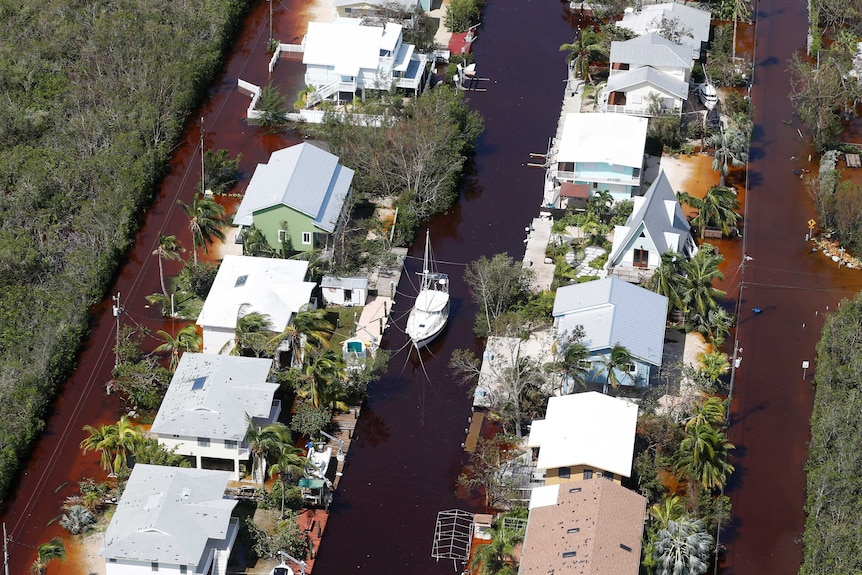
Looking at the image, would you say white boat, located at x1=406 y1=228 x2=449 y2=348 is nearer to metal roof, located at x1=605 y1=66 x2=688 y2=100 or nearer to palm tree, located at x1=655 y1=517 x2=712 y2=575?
palm tree, located at x1=655 y1=517 x2=712 y2=575

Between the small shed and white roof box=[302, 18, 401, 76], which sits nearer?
the small shed

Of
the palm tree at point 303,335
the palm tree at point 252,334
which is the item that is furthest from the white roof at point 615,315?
the palm tree at point 252,334

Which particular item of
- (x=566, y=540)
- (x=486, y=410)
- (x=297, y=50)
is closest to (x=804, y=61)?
(x=297, y=50)

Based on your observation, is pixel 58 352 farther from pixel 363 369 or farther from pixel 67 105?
pixel 67 105

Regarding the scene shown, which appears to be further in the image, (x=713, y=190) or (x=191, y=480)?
(x=713, y=190)

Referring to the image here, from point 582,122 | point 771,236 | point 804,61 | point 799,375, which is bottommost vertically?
point 799,375

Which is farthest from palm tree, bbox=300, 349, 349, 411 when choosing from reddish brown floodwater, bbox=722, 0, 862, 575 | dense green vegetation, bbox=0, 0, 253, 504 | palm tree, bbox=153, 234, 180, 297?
reddish brown floodwater, bbox=722, 0, 862, 575

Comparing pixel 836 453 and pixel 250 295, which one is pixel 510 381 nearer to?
pixel 250 295
